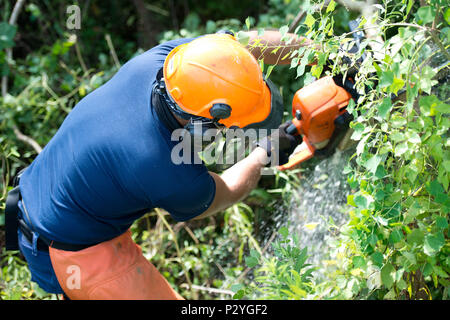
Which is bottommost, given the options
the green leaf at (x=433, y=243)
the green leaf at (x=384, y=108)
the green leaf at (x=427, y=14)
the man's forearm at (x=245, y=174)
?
the man's forearm at (x=245, y=174)

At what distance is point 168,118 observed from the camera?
1.84 metres

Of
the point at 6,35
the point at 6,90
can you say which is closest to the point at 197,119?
the point at 6,35

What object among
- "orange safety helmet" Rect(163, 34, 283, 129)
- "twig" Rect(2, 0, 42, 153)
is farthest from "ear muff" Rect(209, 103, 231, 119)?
"twig" Rect(2, 0, 42, 153)

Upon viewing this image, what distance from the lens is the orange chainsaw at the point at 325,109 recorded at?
211 cm

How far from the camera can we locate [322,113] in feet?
6.95

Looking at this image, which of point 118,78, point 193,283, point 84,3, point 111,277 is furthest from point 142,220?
point 84,3

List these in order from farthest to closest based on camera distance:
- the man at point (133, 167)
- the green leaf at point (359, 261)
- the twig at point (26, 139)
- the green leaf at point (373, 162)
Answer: the twig at point (26, 139) < the man at point (133, 167) < the green leaf at point (359, 261) < the green leaf at point (373, 162)

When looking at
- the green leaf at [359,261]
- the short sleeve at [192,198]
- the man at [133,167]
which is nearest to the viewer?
the green leaf at [359,261]

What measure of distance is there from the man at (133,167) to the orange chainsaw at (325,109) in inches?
4.3

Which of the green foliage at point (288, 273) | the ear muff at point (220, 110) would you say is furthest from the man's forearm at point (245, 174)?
the ear muff at point (220, 110)

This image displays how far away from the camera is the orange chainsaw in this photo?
211 centimetres

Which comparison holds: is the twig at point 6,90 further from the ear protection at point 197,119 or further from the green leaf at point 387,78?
the green leaf at point 387,78

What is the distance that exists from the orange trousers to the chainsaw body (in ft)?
3.10

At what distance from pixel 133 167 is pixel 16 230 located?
858 mm
